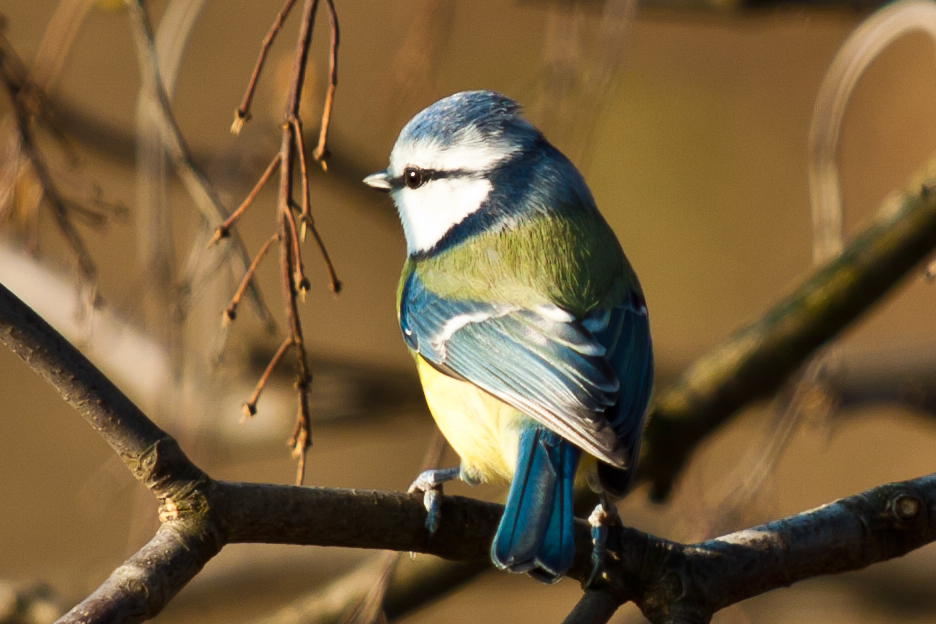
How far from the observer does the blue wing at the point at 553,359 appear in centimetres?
140

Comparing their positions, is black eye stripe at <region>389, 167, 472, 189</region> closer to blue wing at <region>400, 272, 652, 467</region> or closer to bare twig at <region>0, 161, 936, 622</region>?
blue wing at <region>400, 272, 652, 467</region>

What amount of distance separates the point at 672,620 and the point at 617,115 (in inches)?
115

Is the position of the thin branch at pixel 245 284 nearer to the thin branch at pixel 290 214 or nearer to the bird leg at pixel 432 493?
the thin branch at pixel 290 214

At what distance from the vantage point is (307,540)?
115 cm

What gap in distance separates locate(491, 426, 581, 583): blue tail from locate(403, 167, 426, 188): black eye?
1.96 ft

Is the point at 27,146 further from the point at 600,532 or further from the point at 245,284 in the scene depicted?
the point at 600,532

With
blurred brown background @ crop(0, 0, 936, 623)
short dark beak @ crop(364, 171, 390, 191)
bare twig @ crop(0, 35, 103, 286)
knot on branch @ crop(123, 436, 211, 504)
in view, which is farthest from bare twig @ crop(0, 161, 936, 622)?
blurred brown background @ crop(0, 0, 936, 623)

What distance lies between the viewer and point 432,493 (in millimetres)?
1267

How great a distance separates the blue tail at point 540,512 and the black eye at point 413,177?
597 millimetres

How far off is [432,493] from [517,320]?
404 millimetres

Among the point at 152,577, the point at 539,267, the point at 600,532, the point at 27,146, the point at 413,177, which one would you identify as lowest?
the point at 600,532

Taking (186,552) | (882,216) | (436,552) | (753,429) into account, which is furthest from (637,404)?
(753,429)

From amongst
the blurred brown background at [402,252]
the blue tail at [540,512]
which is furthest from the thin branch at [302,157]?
the blurred brown background at [402,252]

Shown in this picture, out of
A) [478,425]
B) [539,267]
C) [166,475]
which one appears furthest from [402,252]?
[166,475]
